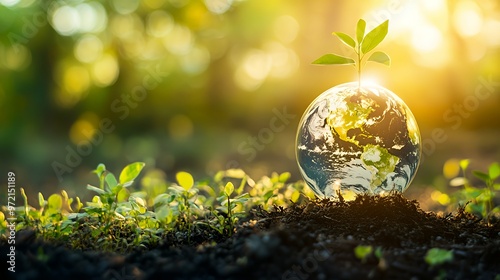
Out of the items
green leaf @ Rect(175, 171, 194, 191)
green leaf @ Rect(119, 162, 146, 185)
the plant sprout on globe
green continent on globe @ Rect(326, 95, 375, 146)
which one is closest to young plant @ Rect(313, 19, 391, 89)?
the plant sprout on globe

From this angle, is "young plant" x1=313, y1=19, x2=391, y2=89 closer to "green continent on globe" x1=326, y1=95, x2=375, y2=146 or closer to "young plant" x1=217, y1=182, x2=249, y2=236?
"green continent on globe" x1=326, y1=95, x2=375, y2=146

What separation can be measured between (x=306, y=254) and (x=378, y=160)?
1.13 metres

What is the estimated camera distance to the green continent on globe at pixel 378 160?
3340 millimetres

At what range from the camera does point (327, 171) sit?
11.2 ft

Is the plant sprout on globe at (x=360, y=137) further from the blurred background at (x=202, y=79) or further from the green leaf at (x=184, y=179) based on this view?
the blurred background at (x=202, y=79)

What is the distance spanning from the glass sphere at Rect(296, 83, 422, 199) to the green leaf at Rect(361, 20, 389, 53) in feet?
0.88

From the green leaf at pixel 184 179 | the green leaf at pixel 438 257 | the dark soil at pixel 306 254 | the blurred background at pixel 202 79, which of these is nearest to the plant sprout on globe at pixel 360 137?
the dark soil at pixel 306 254

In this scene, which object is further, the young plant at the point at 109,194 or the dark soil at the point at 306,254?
the young plant at the point at 109,194

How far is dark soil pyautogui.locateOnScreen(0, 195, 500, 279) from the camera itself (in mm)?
2309

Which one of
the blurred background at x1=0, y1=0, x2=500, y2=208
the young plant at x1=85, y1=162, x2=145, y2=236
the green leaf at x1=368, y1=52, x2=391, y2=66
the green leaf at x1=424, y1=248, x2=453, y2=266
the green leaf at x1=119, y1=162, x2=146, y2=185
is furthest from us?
the blurred background at x1=0, y1=0, x2=500, y2=208

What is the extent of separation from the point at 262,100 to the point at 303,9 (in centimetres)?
381

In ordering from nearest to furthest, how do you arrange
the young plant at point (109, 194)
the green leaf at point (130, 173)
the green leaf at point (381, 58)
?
the young plant at point (109, 194), the green leaf at point (130, 173), the green leaf at point (381, 58)

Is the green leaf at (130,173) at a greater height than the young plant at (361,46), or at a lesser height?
lesser

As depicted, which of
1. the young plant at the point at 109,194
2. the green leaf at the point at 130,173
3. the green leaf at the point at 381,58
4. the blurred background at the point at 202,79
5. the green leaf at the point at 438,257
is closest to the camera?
the green leaf at the point at 438,257
